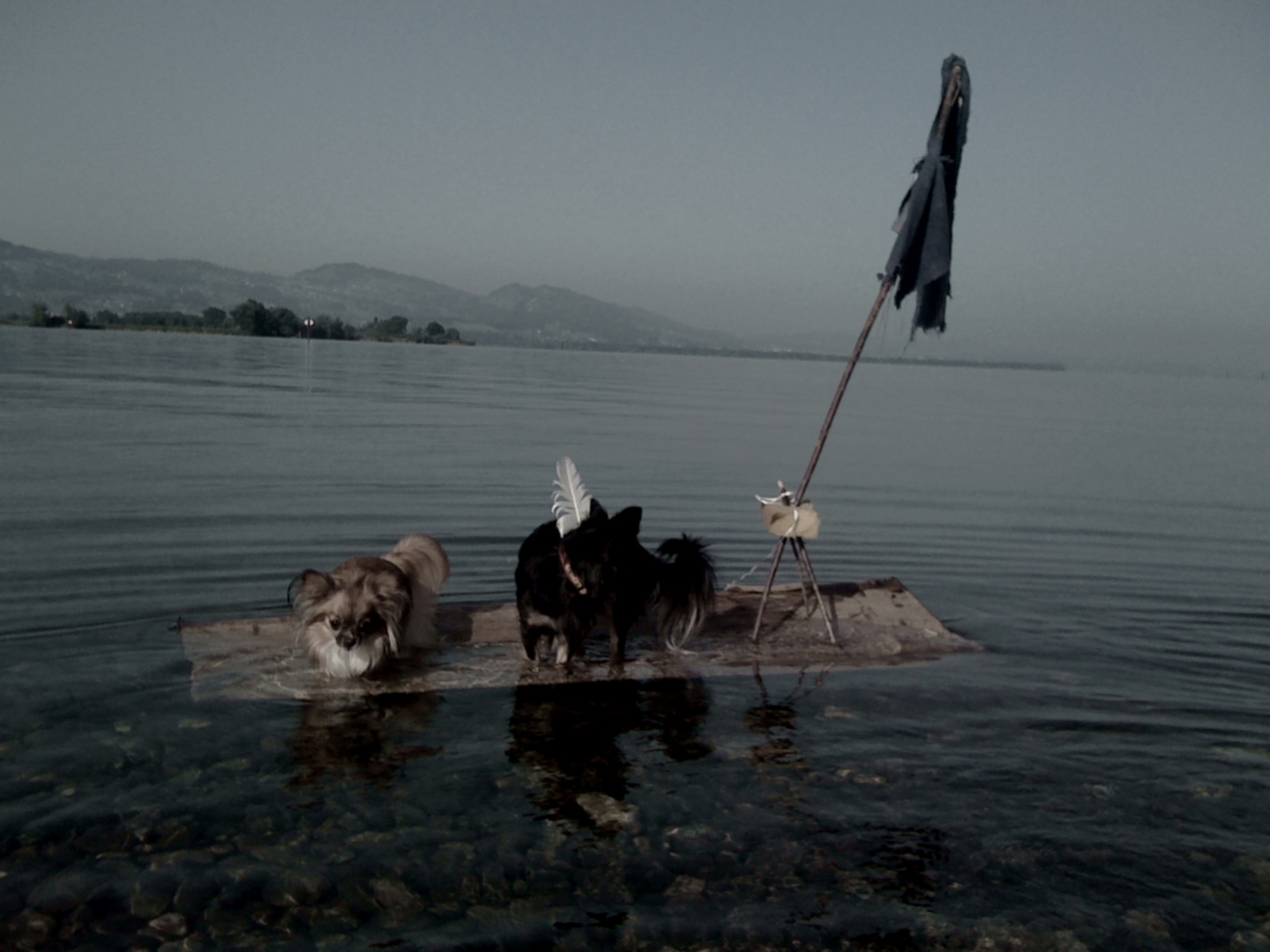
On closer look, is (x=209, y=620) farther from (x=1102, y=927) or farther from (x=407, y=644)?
(x=1102, y=927)

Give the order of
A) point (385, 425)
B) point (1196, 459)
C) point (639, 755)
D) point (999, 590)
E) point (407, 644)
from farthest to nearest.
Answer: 1. point (1196, 459)
2. point (385, 425)
3. point (999, 590)
4. point (407, 644)
5. point (639, 755)

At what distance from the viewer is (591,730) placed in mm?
7758

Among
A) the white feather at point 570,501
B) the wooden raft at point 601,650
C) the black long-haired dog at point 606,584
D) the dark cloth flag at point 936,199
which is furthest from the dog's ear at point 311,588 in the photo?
the dark cloth flag at point 936,199

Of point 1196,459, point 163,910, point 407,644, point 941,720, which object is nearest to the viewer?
point 163,910

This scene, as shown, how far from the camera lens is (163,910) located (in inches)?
200

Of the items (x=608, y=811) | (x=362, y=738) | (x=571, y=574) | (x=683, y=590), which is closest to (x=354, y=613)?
(x=362, y=738)

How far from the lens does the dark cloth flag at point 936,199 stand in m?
9.01

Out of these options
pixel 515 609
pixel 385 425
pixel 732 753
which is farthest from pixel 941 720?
pixel 385 425

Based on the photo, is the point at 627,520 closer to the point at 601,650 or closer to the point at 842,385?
the point at 601,650

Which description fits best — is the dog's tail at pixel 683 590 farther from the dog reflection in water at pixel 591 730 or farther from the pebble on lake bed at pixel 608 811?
the pebble on lake bed at pixel 608 811

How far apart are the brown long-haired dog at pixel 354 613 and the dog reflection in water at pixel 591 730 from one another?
118 cm

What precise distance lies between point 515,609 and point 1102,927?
584cm

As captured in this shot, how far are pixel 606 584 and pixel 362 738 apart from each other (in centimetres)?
219

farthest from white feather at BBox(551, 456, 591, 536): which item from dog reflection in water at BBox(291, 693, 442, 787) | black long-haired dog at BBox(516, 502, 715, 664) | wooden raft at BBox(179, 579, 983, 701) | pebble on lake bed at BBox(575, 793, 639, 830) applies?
pebble on lake bed at BBox(575, 793, 639, 830)
